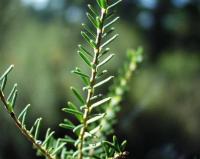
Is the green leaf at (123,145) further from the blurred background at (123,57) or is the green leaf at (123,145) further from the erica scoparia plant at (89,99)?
the blurred background at (123,57)

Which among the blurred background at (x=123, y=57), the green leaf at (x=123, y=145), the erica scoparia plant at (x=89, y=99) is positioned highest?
the erica scoparia plant at (x=89, y=99)

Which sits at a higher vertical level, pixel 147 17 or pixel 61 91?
pixel 61 91

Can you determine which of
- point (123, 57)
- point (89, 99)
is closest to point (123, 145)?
point (89, 99)

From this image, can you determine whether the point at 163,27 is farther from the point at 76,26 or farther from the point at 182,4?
the point at 76,26

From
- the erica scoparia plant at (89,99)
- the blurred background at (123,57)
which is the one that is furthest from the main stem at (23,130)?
the blurred background at (123,57)

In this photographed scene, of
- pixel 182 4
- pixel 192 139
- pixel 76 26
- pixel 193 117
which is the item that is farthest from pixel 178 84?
pixel 76 26

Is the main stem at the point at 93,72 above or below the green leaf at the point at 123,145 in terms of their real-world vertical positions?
above

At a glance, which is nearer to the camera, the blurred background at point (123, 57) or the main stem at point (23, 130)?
the main stem at point (23, 130)

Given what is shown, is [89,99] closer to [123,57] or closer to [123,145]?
[123,145]
